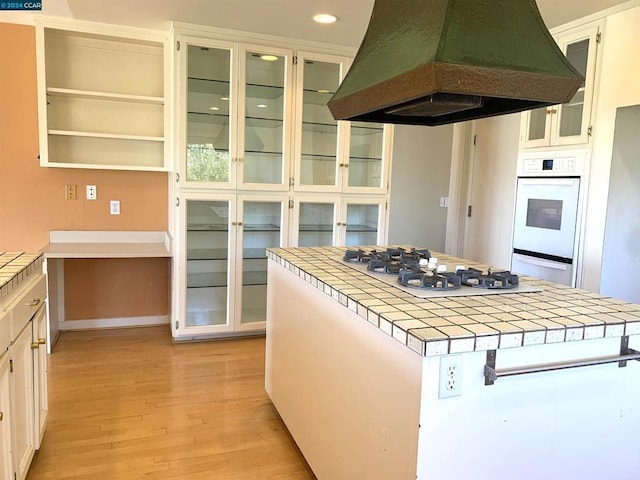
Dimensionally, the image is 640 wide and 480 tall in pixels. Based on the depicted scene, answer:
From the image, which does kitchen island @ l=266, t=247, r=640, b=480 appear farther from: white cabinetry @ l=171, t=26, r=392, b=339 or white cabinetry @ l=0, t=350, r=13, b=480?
white cabinetry @ l=171, t=26, r=392, b=339

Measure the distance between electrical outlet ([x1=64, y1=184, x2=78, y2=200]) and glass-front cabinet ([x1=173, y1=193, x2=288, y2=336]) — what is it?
947mm

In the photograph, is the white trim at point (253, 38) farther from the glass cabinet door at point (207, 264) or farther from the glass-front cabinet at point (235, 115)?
the glass cabinet door at point (207, 264)

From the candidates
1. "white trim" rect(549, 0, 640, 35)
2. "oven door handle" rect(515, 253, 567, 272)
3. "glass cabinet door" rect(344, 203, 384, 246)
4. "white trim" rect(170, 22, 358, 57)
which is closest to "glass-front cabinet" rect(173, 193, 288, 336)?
"glass cabinet door" rect(344, 203, 384, 246)

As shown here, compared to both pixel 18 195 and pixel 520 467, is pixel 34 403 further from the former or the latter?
pixel 18 195

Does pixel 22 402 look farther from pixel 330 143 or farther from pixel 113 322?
pixel 330 143

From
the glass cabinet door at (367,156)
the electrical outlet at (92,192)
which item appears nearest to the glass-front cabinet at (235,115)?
Result: the glass cabinet door at (367,156)

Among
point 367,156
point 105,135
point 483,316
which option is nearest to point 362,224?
point 367,156

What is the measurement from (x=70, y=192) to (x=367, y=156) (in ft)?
7.85

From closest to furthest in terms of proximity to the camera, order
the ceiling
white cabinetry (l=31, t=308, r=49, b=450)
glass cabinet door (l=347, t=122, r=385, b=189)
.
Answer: white cabinetry (l=31, t=308, r=49, b=450)
the ceiling
glass cabinet door (l=347, t=122, r=385, b=189)

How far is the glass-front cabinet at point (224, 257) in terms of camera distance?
12.1ft

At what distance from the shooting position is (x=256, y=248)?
12.9 ft

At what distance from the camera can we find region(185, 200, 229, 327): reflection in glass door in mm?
3693

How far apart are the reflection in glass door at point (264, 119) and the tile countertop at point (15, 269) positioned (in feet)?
5.91

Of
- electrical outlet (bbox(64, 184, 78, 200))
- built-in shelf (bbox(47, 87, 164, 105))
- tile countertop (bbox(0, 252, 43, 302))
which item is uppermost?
built-in shelf (bbox(47, 87, 164, 105))
